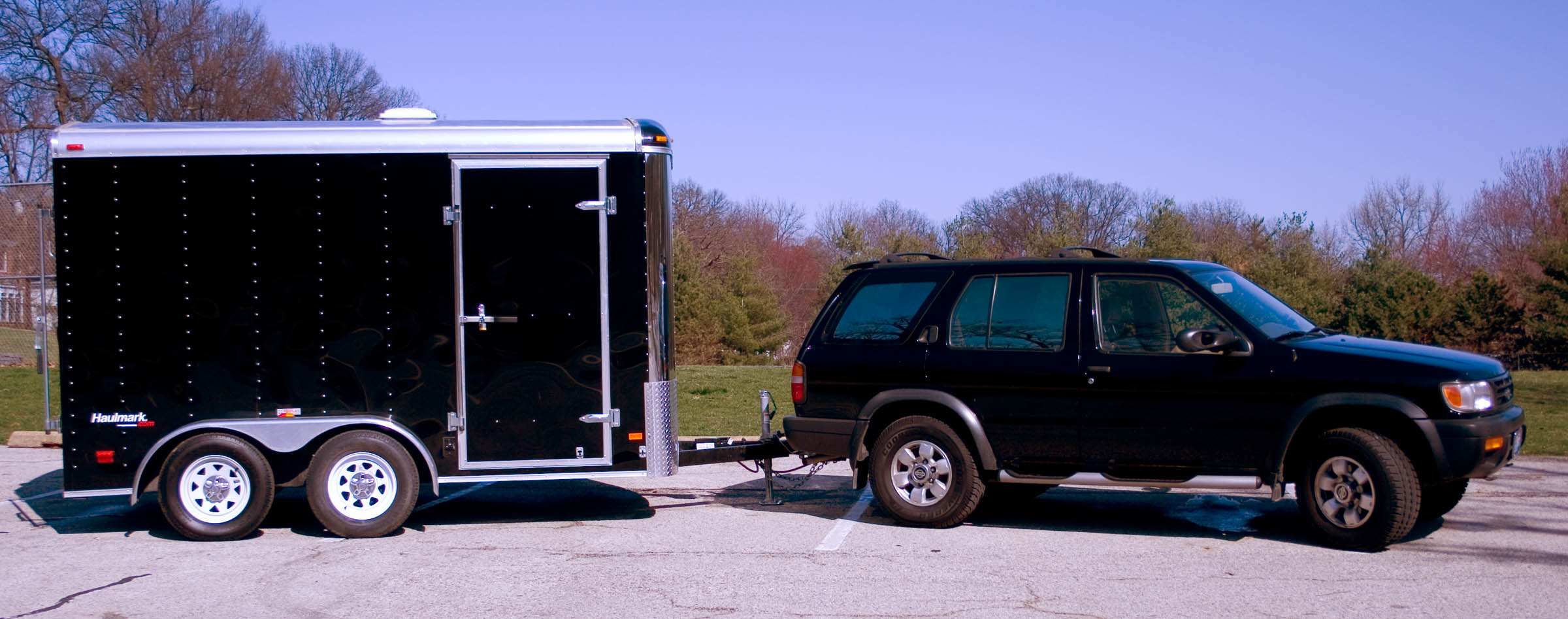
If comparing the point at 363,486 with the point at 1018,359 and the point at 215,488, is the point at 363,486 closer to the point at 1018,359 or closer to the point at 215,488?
the point at 215,488

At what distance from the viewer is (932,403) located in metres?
7.77

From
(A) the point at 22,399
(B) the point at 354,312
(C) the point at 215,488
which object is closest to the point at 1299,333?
(B) the point at 354,312

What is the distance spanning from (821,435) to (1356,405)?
3.46 meters

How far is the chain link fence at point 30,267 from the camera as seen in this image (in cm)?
805

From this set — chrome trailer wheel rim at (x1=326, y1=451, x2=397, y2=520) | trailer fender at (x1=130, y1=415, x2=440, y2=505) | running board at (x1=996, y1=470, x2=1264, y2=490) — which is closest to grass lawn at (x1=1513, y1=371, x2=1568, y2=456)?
running board at (x1=996, y1=470, x2=1264, y2=490)

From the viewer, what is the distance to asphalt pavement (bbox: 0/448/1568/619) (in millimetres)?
5746

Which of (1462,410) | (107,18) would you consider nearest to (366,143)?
(1462,410)

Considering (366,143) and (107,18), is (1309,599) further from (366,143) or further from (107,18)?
(107,18)

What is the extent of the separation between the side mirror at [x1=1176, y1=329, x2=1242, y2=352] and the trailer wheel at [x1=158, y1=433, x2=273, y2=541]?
6.06 meters

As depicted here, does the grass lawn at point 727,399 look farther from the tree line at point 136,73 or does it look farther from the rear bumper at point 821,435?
the tree line at point 136,73

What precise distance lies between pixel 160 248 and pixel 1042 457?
19.8ft

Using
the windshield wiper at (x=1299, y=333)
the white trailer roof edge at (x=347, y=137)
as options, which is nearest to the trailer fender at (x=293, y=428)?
the white trailer roof edge at (x=347, y=137)

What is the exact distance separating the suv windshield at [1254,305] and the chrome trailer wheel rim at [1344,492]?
88cm

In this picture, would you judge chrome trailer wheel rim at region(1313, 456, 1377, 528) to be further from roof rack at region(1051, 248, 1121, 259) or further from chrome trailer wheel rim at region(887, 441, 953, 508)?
chrome trailer wheel rim at region(887, 441, 953, 508)
